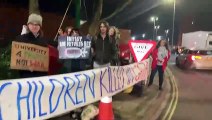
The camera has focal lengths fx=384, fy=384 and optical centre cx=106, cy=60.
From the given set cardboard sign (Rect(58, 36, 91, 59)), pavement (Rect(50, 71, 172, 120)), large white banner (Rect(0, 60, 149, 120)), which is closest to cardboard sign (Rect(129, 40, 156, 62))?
pavement (Rect(50, 71, 172, 120))

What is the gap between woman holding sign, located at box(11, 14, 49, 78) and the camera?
17.5ft

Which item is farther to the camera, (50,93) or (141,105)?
(141,105)

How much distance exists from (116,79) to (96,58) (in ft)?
2.51

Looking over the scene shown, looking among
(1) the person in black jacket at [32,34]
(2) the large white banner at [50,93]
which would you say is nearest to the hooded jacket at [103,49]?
(2) the large white banner at [50,93]

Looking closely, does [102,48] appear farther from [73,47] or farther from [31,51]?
[31,51]

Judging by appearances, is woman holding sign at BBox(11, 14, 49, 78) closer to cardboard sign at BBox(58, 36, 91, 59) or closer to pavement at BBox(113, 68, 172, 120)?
cardboard sign at BBox(58, 36, 91, 59)

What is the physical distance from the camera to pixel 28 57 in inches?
218

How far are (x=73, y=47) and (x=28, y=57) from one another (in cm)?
218

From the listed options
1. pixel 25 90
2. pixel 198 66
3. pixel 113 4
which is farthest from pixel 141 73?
pixel 113 4

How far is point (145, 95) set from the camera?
11.5 meters

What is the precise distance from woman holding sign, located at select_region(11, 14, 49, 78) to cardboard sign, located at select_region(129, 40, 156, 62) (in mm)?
5583

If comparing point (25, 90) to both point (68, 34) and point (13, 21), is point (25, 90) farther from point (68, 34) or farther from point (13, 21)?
point (13, 21)

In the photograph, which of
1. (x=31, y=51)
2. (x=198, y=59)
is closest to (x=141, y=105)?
(x=31, y=51)

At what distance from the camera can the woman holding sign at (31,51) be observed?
532 cm
